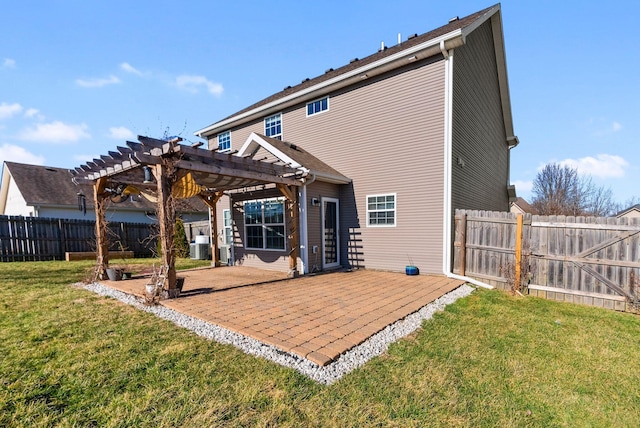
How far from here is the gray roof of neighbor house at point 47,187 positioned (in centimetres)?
1602

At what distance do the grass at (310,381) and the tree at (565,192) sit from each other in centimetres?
2579

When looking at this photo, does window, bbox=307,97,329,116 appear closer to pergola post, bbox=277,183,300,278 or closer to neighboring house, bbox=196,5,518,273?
neighboring house, bbox=196,5,518,273

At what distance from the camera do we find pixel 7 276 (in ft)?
26.0

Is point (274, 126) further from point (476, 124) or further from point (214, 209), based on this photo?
point (476, 124)

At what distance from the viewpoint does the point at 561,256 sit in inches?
239

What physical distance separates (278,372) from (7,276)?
9.61 m

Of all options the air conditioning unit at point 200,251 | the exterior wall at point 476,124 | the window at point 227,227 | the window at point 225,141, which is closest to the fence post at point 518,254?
the exterior wall at point 476,124

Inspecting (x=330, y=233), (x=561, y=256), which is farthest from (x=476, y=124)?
(x=330, y=233)

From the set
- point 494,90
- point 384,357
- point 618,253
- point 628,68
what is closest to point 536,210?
point 628,68

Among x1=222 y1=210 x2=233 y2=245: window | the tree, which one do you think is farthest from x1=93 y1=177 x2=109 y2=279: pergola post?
the tree

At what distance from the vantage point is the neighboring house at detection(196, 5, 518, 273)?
801cm

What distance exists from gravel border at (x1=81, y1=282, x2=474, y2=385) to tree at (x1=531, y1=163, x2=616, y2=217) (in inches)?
1030

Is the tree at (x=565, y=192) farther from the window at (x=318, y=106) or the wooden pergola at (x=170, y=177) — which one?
the wooden pergola at (x=170, y=177)

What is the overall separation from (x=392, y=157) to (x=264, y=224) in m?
4.67
